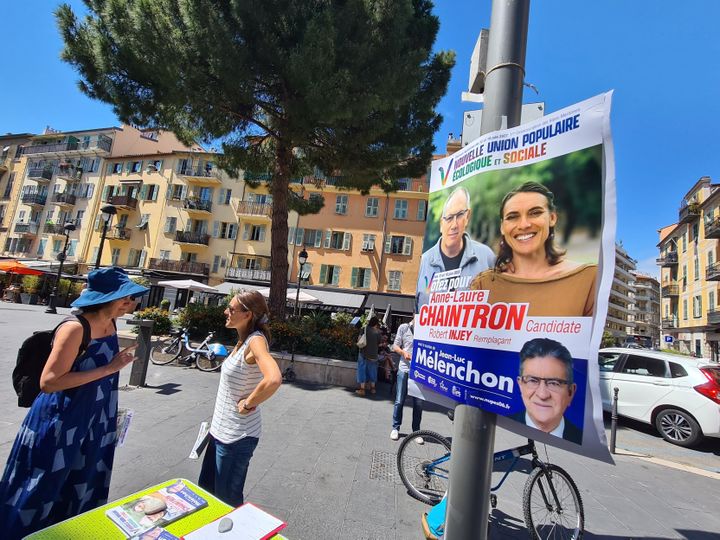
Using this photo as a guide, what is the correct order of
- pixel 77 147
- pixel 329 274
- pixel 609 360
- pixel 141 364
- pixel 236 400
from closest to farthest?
pixel 236 400
pixel 141 364
pixel 609 360
pixel 329 274
pixel 77 147

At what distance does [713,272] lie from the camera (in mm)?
29828

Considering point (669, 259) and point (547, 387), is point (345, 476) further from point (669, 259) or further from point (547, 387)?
point (669, 259)

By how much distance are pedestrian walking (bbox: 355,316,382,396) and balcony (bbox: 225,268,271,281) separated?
22.8 m

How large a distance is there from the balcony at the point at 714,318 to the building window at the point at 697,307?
10.6 ft

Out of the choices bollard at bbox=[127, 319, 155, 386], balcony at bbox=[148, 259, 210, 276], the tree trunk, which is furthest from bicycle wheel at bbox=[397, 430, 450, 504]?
balcony at bbox=[148, 259, 210, 276]

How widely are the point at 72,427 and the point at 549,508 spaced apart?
11.7ft

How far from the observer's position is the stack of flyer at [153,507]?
1.36 meters

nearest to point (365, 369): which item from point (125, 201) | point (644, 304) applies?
point (125, 201)

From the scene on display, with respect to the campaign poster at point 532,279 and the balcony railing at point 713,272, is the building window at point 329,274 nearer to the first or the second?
the campaign poster at point 532,279

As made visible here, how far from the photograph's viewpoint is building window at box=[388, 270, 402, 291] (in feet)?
93.7

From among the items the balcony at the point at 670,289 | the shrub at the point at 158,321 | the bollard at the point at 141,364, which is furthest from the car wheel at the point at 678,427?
the balcony at the point at 670,289

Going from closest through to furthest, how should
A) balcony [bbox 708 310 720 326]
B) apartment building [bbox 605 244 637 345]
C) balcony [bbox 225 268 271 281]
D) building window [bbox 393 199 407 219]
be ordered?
balcony [bbox 708 310 720 326] < balcony [bbox 225 268 271 281] < building window [bbox 393 199 407 219] < apartment building [bbox 605 244 637 345]

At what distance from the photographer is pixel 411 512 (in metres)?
3.36

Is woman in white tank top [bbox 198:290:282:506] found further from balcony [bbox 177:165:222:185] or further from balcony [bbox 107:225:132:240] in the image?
balcony [bbox 107:225:132:240]
